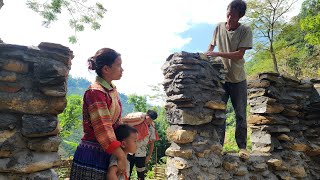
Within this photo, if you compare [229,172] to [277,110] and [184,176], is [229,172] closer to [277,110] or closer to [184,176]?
[184,176]

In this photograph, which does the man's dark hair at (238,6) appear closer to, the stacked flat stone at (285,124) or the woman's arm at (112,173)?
the stacked flat stone at (285,124)

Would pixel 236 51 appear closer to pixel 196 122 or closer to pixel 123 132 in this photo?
pixel 196 122

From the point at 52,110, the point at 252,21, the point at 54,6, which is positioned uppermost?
the point at 252,21

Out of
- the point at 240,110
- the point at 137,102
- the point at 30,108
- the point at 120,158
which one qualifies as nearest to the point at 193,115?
the point at 240,110

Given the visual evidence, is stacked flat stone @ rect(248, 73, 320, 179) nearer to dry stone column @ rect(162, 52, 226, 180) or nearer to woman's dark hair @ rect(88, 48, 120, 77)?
dry stone column @ rect(162, 52, 226, 180)

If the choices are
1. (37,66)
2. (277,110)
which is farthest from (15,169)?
(277,110)

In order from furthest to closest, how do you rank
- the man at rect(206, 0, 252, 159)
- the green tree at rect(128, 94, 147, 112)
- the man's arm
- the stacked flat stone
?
the green tree at rect(128, 94, 147, 112)
the stacked flat stone
the man at rect(206, 0, 252, 159)
the man's arm

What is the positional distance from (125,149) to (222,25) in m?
2.41

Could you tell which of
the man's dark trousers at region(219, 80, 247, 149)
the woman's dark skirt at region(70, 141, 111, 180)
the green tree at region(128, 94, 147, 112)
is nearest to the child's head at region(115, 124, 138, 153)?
the woman's dark skirt at region(70, 141, 111, 180)

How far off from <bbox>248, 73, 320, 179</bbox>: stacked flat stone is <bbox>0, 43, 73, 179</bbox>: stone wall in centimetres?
320

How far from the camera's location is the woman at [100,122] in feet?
5.96

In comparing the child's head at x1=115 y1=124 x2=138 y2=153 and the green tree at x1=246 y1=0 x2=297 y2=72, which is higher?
the green tree at x1=246 y1=0 x2=297 y2=72

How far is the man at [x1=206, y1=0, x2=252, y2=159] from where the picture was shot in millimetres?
3533

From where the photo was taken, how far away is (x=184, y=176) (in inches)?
115
